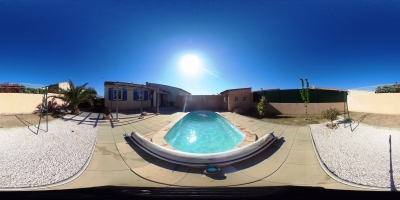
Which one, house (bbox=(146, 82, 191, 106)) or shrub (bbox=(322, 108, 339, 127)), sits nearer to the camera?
shrub (bbox=(322, 108, 339, 127))

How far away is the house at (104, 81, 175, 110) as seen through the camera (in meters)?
1.96

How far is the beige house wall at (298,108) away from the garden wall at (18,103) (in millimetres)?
3191

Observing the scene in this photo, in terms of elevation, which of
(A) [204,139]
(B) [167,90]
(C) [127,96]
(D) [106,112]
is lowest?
(A) [204,139]

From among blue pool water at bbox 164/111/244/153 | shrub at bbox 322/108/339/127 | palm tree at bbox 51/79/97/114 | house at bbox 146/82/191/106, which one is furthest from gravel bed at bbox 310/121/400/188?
palm tree at bbox 51/79/97/114

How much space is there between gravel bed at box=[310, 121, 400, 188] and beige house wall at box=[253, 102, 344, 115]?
0.21m

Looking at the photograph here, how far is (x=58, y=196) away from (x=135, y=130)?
41.5 inches

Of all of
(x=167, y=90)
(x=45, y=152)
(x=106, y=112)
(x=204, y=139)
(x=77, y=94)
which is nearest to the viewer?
(x=45, y=152)

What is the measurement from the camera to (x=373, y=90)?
1595 mm

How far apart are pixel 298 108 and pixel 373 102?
2.34 ft

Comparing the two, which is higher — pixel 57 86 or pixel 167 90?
pixel 167 90

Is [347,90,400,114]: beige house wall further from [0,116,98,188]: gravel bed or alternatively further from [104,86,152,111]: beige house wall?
[0,116,98,188]: gravel bed

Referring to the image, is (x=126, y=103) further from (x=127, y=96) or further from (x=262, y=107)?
(x=262, y=107)

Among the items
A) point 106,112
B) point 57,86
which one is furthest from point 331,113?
point 57,86

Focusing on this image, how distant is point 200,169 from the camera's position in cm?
142
